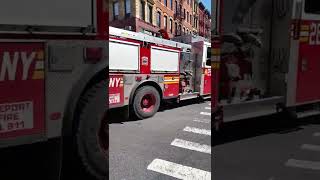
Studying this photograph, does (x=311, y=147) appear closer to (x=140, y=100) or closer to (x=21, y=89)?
(x=140, y=100)

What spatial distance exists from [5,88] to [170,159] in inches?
52.8

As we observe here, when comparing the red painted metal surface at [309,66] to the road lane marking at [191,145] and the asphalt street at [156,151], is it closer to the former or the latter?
the asphalt street at [156,151]

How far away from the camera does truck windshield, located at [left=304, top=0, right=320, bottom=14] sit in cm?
219

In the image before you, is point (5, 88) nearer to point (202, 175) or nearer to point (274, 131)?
point (202, 175)

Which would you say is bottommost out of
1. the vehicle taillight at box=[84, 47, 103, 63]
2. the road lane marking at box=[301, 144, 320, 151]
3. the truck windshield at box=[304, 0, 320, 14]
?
the road lane marking at box=[301, 144, 320, 151]

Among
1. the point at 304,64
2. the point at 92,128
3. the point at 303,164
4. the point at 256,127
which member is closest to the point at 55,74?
the point at 92,128

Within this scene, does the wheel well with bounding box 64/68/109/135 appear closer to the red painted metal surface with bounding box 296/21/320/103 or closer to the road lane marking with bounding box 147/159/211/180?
the road lane marking with bounding box 147/159/211/180

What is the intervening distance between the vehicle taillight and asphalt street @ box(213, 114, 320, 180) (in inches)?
32.0

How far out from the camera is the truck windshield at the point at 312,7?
2.19m

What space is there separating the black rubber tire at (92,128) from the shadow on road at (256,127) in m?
0.67

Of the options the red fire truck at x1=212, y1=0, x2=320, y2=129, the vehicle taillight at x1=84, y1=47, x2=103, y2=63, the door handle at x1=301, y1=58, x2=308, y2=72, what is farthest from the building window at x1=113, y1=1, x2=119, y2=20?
the door handle at x1=301, y1=58, x2=308, y2=72

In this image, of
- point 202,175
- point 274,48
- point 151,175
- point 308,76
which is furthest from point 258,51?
point 151,175

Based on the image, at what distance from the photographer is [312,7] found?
2244 mm

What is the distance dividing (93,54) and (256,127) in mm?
1193
